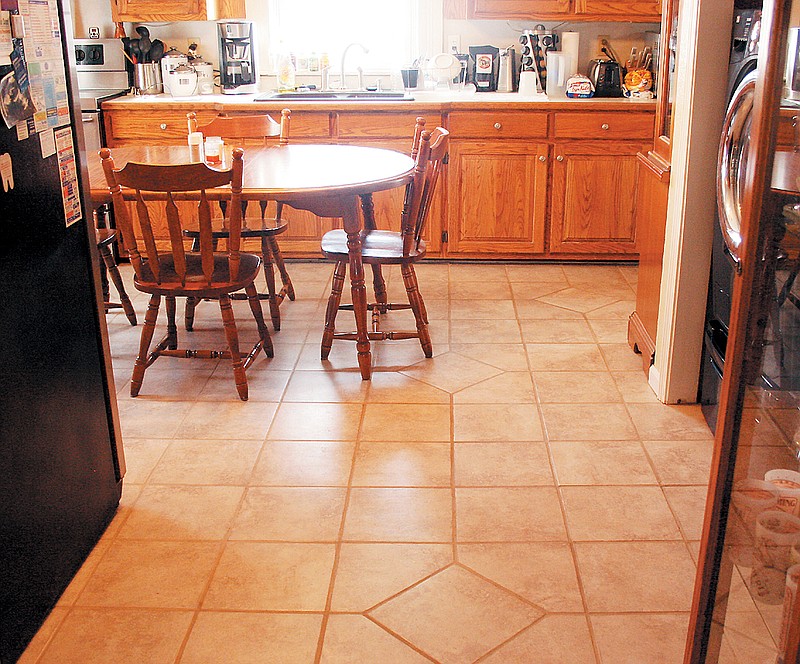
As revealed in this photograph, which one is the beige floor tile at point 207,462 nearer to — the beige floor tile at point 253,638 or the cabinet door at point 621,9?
the beige floor tile at point 253,638

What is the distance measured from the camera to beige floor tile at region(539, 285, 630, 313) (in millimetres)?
4211

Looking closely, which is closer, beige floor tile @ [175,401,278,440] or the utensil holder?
beige floor tile @ [175,401,278,440]

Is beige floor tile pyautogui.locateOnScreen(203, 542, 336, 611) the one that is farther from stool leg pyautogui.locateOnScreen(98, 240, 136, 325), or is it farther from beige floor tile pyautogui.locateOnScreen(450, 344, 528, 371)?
stool leg pyautogui.locateOnScreen(98, 240, 136, 325)

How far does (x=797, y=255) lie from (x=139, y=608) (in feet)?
5.18

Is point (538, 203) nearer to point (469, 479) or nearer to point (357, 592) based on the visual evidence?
point (469, 479)

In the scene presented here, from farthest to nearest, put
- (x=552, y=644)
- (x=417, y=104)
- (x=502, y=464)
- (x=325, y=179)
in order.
Result: (x=417, y=104) < (x=325, y=179) < (x=502, y=464) < (x=552, y=644)

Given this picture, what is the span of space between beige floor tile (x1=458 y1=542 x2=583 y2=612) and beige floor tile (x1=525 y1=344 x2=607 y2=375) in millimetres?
1247

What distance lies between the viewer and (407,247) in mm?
3400

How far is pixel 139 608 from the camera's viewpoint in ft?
6.75

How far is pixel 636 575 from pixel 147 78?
13.1 feet

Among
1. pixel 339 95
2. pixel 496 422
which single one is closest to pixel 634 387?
pixel 496 422

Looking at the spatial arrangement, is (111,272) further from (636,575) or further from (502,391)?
(636,575)

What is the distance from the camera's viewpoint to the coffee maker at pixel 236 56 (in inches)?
196

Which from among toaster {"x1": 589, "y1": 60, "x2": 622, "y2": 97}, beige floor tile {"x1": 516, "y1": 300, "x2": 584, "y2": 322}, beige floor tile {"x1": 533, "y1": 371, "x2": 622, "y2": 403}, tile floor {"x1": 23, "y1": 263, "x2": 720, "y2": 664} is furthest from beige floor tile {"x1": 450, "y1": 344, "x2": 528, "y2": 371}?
toaster {"x1": 589, "y1": 60, "x2": 622, "y2": 97}
